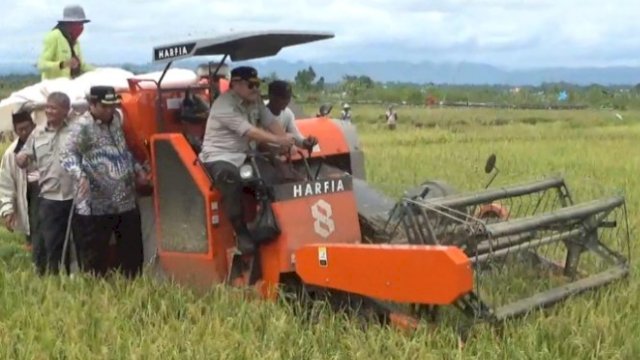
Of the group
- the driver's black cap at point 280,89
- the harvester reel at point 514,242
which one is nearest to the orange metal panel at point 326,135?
the driver's black cap at point 280,89

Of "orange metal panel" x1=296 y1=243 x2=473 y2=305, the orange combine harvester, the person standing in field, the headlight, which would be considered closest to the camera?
"orange metal panel" x1=296 y1=243 x2=473 y2=305

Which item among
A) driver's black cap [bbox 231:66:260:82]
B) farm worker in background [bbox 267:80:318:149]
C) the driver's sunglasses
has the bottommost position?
farm worker in background [bbox 267:80:318:149]

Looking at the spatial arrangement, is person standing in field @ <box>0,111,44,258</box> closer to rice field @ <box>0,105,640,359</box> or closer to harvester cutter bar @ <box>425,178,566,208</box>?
rice field @ <box>0,105,640,359</box>

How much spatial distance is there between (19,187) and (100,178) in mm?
1181

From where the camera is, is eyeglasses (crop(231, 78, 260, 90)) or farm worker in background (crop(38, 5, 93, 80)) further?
farm worker in background (crop(38, 5, 93, 80))

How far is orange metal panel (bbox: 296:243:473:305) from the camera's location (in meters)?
5.06

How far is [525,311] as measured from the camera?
552cm

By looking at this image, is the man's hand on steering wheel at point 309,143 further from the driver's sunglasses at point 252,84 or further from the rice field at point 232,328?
the rice field at point 232,328

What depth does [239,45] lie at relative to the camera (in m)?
6.70

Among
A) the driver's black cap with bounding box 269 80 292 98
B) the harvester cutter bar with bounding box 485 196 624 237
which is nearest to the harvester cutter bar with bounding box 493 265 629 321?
the harvester cutter bar with bounding box 485 196 624 237

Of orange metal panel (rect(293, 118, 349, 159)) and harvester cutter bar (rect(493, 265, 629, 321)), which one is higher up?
orange metal panel (rect(293, 118, 349, 159))

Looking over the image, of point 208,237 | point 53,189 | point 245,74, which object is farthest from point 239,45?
point 53,189

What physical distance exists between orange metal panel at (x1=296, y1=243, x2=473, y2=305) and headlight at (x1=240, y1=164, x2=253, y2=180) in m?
0.58

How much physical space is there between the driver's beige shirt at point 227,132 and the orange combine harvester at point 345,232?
0.13 metres
